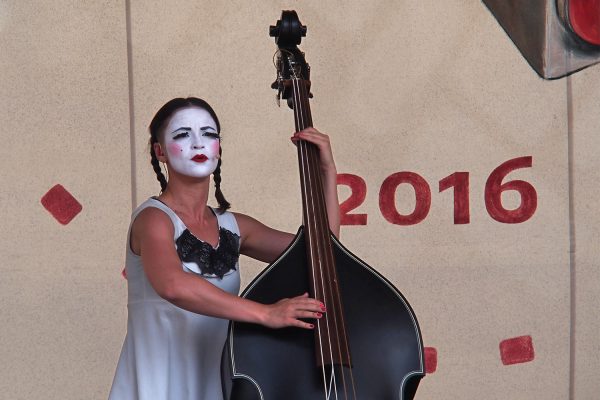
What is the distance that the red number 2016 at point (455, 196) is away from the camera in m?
3.70

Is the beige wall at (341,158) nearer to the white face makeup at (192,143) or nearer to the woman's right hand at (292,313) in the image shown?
the white face makeup at (192,143)

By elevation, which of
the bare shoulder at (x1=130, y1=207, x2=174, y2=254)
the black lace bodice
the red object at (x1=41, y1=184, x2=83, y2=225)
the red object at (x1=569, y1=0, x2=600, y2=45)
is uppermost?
the red object at (x1=569, y1=0, x2=600, y2=45)

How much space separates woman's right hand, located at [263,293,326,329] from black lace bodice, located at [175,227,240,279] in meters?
0.27

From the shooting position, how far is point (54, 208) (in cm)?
346

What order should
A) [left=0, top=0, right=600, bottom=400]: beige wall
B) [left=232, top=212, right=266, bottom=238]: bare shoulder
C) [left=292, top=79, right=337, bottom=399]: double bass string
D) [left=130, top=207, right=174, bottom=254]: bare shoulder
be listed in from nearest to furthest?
[left=292, top=79, right=337, bottom=399]: double bass string → [left=130, top=207, right=174, bottom=254]: bare shoulder → [left=232, top=212, right=266, bottom=238]: bare shoulder → [left=0, top=0, right=600, bottom=400]: beige wall

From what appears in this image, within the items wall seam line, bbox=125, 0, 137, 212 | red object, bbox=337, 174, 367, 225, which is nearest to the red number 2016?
red object, bbox=337, 174, 367, 225

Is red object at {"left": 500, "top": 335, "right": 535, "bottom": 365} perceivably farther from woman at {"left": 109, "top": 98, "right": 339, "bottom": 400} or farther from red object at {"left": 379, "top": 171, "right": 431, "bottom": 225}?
woman at {"left": 109, "top": 98, "right": 339, "bottom": 400}

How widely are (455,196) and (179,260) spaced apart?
1.88 metres

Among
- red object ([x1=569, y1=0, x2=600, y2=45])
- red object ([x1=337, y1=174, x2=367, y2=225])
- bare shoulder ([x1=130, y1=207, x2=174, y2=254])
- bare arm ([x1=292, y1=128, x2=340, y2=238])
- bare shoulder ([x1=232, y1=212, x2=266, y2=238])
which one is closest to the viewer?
bare shoulder ([x1=130, y1=207, x2=174, y2=254])

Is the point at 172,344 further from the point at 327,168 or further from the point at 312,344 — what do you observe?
the point at 327,168

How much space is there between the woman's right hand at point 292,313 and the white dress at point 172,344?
10.7 inches

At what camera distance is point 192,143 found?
224 centimetres

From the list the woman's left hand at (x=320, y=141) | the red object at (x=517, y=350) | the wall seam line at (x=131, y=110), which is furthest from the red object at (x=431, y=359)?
the woman's left hand at (x=320, y=141)

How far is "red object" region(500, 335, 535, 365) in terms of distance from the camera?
3797 millimetres
